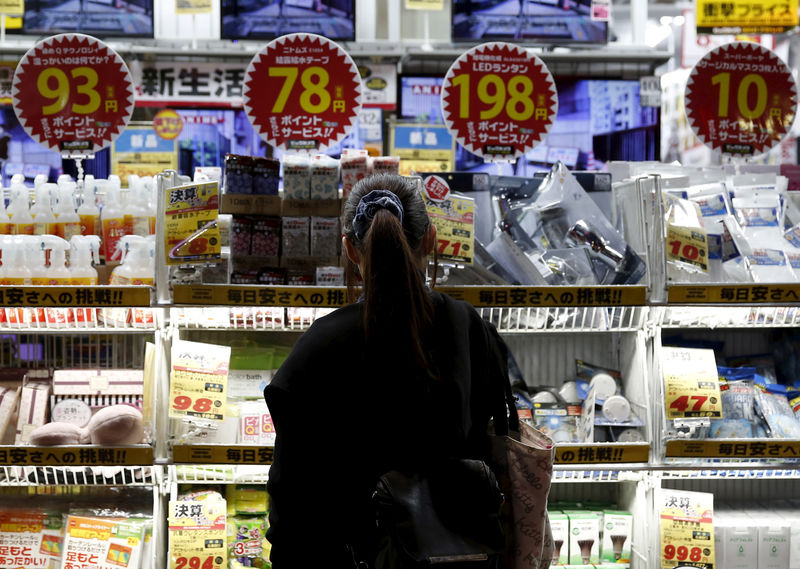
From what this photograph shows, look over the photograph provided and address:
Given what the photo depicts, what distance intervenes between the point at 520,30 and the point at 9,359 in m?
4.87

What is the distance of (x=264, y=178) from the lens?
2.78 metres

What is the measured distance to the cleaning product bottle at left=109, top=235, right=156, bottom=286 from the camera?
8.86ft

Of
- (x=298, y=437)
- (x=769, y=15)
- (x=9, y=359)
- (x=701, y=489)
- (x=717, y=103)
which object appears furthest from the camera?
(x=769, y=15)

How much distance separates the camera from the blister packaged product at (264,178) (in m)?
2.77

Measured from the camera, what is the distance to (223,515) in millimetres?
2809

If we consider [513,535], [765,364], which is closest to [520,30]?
[765,364]

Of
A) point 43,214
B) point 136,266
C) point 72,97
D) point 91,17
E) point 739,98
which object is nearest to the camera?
point 136,266

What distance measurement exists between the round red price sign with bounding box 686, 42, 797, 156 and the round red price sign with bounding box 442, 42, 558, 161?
2.33ft

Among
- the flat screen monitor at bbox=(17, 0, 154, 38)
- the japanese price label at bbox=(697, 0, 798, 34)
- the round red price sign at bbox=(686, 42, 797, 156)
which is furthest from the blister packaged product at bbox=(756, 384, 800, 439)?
the flat screen monitor at bbox=(17, 0, 154, 38)

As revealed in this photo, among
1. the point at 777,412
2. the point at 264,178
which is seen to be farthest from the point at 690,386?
the point at 264,178

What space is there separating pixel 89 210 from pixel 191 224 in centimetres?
48

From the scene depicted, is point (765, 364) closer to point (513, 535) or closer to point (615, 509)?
point (615, 509)

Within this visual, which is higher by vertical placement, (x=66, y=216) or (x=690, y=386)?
(x=66, y=216)

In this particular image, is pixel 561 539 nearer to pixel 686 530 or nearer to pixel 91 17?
pixel 686 530
